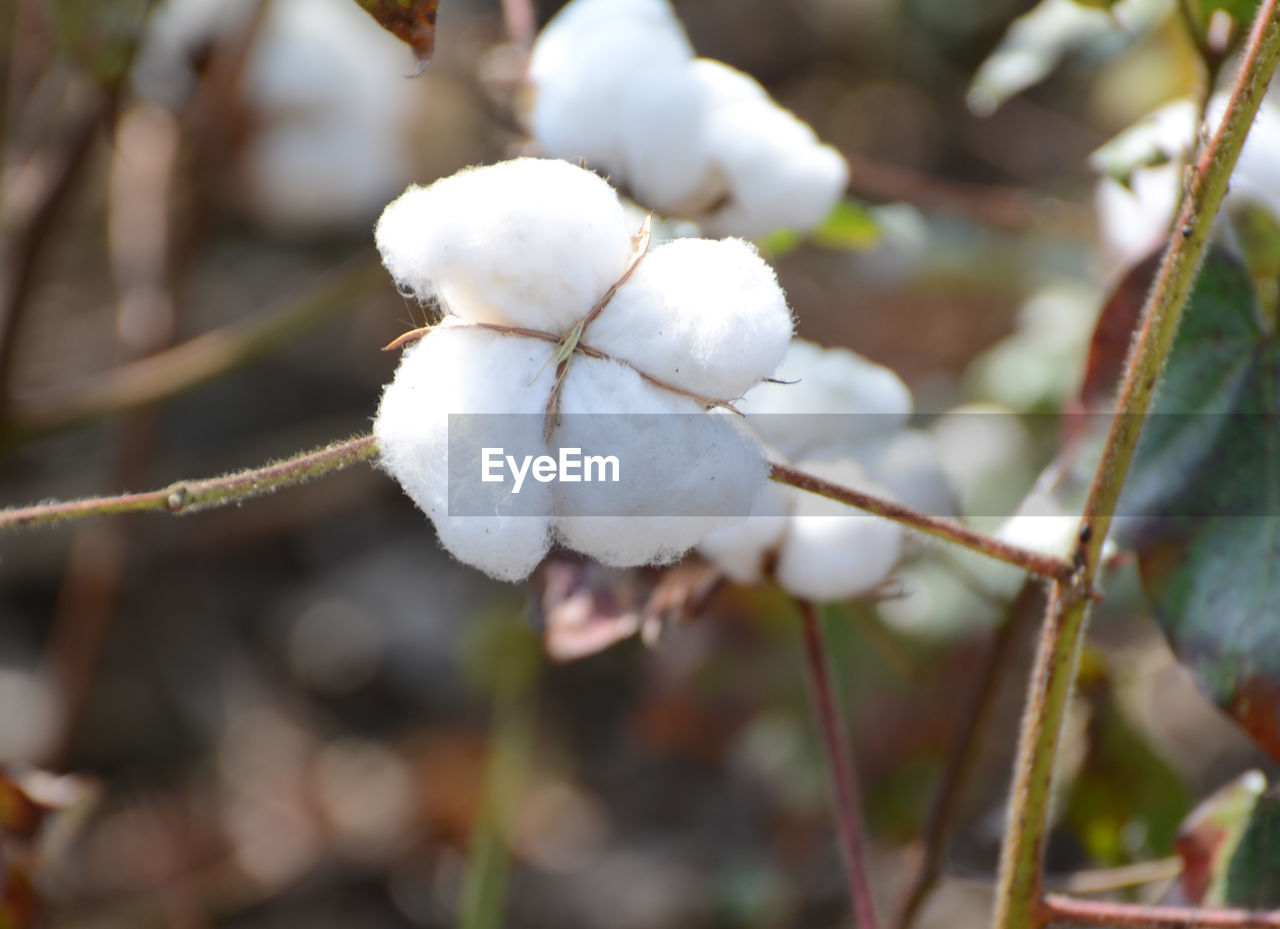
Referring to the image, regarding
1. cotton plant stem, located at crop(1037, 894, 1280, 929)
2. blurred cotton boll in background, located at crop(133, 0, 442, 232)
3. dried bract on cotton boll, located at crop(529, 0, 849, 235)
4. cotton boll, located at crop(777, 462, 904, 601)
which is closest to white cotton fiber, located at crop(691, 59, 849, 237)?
dried bract on cotton boll, located at crop(529, 0, 849, 235)

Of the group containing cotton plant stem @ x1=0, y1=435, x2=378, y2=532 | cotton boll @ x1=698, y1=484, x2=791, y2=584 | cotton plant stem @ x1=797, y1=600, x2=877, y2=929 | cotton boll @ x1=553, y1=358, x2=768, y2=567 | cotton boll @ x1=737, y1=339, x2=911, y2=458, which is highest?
cotton boll @ x1=553, y1=358, x2=768, y2=567

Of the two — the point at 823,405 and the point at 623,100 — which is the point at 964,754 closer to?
the point at 823,405

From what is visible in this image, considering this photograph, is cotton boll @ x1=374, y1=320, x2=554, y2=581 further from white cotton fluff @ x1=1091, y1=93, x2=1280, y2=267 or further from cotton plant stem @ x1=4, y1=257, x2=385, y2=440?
cotton plant stem @ x1=4, y1=257, x2=385, y2=440

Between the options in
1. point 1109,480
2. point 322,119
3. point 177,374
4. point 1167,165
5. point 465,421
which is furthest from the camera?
point 322,119

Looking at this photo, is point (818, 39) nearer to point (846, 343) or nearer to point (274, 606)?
point (846, 343)

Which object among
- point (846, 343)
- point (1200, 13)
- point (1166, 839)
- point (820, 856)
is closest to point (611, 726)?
point (820, 856)

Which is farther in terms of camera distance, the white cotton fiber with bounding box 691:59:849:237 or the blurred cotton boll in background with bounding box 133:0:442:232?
the blurred cotton boll in background with bounding box 133:0:442:232

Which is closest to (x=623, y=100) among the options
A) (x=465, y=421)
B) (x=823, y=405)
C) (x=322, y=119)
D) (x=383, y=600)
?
(x=823, y=405)
